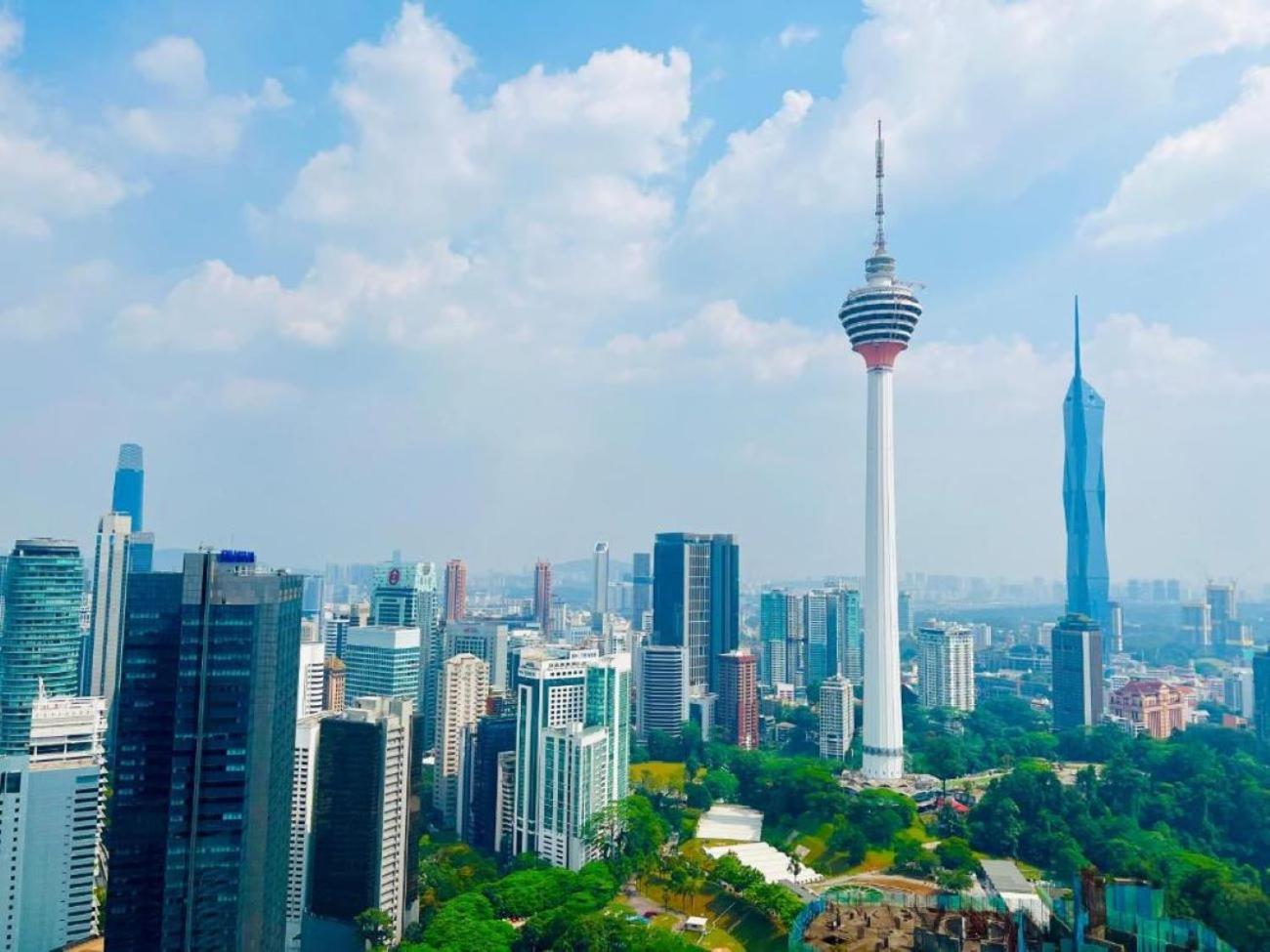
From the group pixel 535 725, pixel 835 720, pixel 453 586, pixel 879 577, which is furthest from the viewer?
pixel 453 586

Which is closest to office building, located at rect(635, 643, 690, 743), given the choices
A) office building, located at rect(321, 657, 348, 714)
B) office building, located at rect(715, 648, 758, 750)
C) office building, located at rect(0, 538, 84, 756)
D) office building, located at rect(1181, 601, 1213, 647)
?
office building, located at rect(715, 648, 758, 750)

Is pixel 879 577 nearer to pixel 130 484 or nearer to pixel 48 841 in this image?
pixel 48 841

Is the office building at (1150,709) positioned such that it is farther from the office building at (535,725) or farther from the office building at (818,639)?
the office building at (535,725)

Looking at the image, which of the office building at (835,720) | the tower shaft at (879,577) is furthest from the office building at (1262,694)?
the office building at (835,720)

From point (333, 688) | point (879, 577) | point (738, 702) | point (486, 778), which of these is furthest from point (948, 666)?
point (486, 778)

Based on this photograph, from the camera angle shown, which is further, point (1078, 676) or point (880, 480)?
point (1078, 676)

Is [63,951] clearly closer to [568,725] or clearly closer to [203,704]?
[203,704]

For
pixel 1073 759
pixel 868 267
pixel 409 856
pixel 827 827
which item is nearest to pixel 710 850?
pixel 827 827
